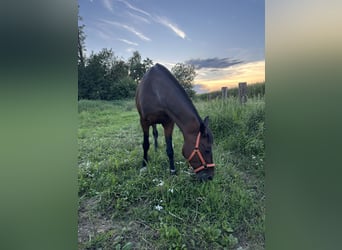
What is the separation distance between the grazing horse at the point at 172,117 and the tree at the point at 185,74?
3 cm

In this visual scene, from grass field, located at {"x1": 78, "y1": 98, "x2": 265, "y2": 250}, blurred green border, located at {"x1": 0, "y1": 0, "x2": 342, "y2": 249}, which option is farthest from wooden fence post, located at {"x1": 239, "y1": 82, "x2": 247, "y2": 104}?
blurred green border, located at {"x1": 0, "y1": 0, "x2": 342, "y2": 249}

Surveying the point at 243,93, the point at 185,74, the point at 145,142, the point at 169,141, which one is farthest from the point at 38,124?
the point at 243,93

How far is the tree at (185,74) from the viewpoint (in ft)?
5.68

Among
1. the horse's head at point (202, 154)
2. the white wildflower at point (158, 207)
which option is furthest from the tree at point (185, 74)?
the white wildflower at point (158, 207)

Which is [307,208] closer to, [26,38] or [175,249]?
[175,249]

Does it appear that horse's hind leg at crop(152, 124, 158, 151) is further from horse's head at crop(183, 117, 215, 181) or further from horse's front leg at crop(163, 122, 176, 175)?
horse's head at crop(183, 117, 215, 181)

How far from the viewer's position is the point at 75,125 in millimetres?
1555

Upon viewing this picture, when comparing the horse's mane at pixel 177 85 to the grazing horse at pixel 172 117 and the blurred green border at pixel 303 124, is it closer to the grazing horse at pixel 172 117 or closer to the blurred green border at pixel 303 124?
the grazing horse at pixel 172 117

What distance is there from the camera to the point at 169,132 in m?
1.77

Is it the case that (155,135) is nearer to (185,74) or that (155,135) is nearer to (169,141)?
(169,141)

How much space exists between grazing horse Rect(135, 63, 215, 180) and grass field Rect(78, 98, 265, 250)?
0.04 metres

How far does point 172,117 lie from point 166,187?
440 millimetres

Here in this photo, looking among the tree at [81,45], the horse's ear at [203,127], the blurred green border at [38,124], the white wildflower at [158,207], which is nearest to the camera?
the blurred green border at [38,124]

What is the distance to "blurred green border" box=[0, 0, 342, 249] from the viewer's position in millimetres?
1366
